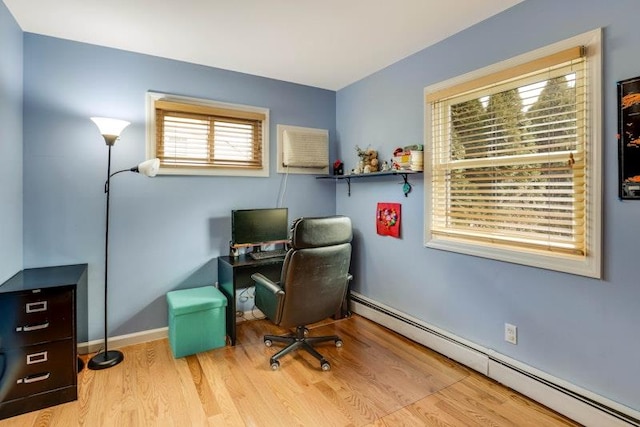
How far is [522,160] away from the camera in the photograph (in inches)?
80.1

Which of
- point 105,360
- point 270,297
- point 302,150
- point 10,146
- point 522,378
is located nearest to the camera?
point 522,378

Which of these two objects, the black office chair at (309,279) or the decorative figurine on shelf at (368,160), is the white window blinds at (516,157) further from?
the black office chair at (309,279)

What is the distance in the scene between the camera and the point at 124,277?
8.87ft

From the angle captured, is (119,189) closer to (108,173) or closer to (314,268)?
(108,173)

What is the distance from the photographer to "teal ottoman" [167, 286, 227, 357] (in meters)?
2.50

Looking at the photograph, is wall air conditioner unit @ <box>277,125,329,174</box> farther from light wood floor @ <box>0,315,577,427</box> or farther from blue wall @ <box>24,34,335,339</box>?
light wood floor @ <box>0,315,577,427</box>

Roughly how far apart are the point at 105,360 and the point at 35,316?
673 mm

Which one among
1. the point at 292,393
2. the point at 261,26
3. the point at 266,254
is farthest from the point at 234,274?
the point at 261,26

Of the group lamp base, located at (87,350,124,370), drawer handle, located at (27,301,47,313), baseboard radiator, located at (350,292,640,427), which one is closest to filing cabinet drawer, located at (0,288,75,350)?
drawer handle, located at (27,301,47,313)

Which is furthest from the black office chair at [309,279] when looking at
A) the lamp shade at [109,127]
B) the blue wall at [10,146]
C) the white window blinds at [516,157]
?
the blue wall at [10,146]

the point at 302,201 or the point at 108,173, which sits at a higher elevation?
the point at 108,173

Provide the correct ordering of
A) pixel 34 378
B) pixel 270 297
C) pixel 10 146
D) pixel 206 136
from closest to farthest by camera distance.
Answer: pixel 34 378 → pixel 10 146 → pixel 270 297 → pixel 206 136

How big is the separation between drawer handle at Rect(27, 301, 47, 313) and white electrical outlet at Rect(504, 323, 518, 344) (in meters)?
2.81

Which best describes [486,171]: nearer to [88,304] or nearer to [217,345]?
[217,345]
